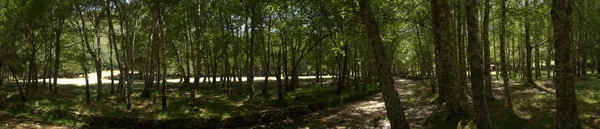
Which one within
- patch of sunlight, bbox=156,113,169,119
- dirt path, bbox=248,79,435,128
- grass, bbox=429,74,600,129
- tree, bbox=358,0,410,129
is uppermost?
tree, bbox=358,0,410,129

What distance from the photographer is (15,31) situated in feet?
80.7

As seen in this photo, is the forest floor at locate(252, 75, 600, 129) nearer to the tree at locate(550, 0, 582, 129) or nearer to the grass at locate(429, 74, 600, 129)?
the grass at locate(429, 74, 600, 129)

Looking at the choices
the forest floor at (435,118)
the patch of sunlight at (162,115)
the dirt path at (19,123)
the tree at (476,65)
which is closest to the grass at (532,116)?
the forest floor at (435,118)

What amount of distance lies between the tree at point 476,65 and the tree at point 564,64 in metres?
1.84

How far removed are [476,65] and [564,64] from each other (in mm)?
2097

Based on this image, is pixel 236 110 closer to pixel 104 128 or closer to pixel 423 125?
pixel 104 128

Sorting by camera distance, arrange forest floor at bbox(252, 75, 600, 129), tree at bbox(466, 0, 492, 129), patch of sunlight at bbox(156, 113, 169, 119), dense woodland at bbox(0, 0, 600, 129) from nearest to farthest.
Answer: tree at bbox(466, 0, 492, 129), dense woodland at bbox(0, 0, 600, 129), forest floor at bbox(252, 75, 600, 129), patch of sunlight at bbox(156, 113, 169, 119)

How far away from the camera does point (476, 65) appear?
1052cm

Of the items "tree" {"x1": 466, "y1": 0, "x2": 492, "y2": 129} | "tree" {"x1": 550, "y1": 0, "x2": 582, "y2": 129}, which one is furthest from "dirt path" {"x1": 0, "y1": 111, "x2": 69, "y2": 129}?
"tree" {"x1": 550, "y1": 0, "x2": 582, "y2": 129}

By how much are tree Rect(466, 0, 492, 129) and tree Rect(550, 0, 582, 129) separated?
184 centimetres

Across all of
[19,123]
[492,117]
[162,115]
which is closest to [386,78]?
[492,117]

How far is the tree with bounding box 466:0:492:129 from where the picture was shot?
34.2 feet

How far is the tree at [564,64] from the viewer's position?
9.15m

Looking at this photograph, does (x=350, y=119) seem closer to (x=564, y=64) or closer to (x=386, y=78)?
(x=386, y=78)
